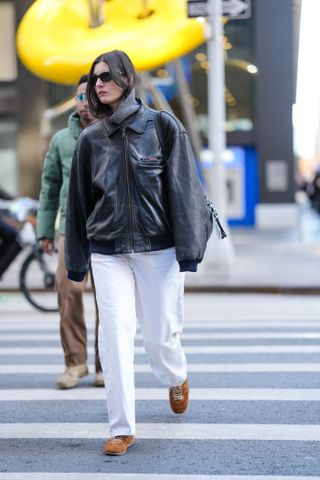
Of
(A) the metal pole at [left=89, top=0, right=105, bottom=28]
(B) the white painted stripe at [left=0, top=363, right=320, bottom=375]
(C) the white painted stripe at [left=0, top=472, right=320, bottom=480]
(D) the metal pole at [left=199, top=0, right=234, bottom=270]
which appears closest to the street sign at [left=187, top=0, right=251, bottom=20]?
(D) the metal pole at [left=199, top=0, right=234, bottom=270]

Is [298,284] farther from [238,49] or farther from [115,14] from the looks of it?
[238,49]

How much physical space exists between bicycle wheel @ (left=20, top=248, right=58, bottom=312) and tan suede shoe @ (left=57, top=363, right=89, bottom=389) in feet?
12.8

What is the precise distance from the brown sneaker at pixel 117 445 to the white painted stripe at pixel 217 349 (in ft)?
9.85

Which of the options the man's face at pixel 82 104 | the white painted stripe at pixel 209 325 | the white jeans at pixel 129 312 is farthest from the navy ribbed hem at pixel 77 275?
the white painted stripe at pixel 209 325

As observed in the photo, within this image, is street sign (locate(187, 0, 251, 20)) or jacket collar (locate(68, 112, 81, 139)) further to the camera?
street sign (locate(187, 0, 251, 20))

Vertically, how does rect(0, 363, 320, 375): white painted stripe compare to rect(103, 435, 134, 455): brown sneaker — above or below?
below

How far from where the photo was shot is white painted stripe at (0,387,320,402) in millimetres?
5633

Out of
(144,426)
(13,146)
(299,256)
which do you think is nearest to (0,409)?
(144,426)

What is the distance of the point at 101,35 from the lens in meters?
14.6

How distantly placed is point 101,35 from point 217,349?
27.2 feet

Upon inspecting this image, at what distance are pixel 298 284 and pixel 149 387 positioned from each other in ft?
22.8

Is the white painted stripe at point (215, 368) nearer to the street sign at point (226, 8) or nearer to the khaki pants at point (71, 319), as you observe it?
the khaki pants at point (71, 319)

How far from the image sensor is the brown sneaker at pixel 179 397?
4992 mm

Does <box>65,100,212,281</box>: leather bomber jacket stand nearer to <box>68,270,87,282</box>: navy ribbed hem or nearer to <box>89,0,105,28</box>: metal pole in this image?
<box>68,270,87,282</box>: navy ribbed hem
